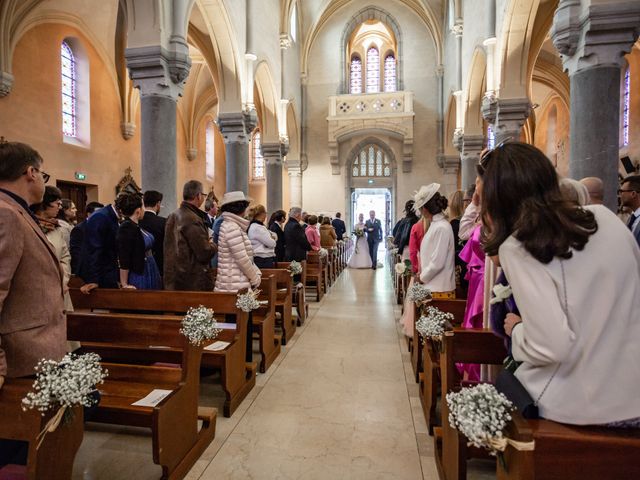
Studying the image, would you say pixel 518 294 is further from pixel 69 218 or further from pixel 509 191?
pixel 69 218

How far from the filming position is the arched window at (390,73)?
1836 centimetres

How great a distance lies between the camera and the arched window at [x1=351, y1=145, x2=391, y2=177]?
1866cm

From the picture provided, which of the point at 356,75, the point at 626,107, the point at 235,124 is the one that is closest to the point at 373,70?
the point at 356,75

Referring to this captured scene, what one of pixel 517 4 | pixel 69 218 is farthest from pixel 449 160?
pixel 69 218

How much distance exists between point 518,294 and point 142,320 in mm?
2426

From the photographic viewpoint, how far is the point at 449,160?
679 inches

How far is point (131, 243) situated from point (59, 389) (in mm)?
2342

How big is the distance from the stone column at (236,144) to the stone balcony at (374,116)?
8.29 m

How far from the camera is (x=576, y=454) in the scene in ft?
4.11

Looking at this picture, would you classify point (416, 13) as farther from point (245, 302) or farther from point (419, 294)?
point (245, 302)

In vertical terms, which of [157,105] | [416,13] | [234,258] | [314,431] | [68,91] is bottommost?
[314,431]

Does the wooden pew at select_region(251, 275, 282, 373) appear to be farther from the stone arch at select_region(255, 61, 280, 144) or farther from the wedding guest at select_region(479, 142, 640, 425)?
the stone arch at select_region(255, 61, 280, 144)

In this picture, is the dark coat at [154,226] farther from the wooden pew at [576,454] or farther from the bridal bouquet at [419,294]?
the wooden pew at [576,454]

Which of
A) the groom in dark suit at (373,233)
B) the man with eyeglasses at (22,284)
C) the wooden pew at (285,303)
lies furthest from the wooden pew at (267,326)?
the groom in dark suit at (373,233)
